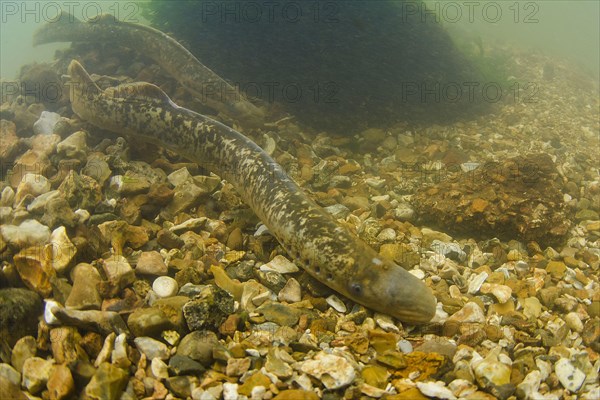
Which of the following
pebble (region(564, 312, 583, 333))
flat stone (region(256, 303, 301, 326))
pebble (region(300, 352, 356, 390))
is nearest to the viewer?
pebble (region(300, 352, 356, 390))

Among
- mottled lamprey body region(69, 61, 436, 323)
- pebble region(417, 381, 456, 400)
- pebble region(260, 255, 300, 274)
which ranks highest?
mottled lamprey body region(69, 61, 436, 323)

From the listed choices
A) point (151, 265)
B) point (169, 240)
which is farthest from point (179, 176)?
point (151, 265)

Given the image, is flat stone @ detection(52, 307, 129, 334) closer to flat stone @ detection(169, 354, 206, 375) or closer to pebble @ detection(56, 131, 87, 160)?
flat stone @ detection(169, 354, 206, 375)

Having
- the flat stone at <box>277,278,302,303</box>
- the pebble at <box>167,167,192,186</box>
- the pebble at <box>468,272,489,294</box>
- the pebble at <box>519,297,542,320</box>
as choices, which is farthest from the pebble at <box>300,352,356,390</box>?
A: the pebble at <box>167,167,192,186</box>

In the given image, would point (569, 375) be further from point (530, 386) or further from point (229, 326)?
point (229, 326)

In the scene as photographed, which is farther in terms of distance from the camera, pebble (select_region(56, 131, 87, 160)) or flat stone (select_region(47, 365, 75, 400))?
pebble (select_region(56, 131, 87, 160))
